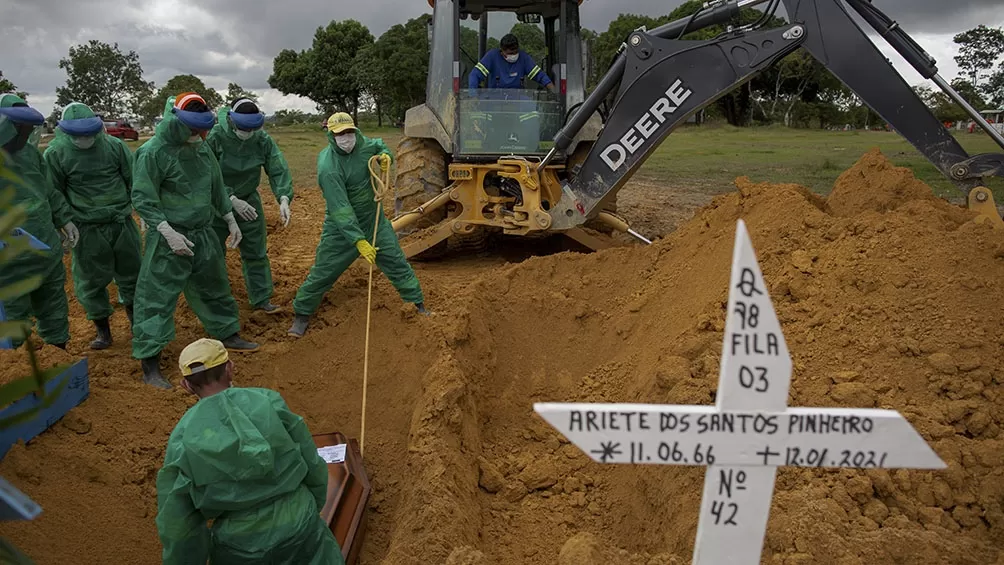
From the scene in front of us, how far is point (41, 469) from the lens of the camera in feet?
11.5

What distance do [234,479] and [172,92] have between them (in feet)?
136

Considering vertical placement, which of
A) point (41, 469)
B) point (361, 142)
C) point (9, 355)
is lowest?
point (41, 469)

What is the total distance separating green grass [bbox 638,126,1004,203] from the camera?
508 inches

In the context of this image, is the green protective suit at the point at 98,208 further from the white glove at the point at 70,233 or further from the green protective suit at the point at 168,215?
the green protective suit at the point at 168,215

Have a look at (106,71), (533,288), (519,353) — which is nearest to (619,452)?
(519,353)

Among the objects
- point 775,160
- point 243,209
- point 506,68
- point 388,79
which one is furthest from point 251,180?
point 388,79

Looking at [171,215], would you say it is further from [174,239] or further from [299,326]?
[299,326]

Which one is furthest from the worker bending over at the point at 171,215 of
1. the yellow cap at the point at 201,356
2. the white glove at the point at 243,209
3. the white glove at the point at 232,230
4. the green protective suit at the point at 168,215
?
the yellow cap at the point at 201,356

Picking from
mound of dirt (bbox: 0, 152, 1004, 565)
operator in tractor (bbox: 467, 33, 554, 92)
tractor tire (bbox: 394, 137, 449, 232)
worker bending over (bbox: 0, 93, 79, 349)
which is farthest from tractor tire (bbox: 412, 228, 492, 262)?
worker bending over (bbox: 0, 93, 79, 349)

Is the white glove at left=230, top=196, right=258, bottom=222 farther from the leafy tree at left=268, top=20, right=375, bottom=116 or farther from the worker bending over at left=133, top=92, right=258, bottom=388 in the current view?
the leafy tree at left=268, top=20, right=375, bottom=116

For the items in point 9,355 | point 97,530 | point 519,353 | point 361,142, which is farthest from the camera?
point 361,142

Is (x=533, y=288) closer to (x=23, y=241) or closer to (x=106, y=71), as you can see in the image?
(x=23, y=241)

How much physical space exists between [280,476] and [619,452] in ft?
4.83

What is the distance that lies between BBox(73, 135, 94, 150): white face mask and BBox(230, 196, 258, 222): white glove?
3.49 ft
